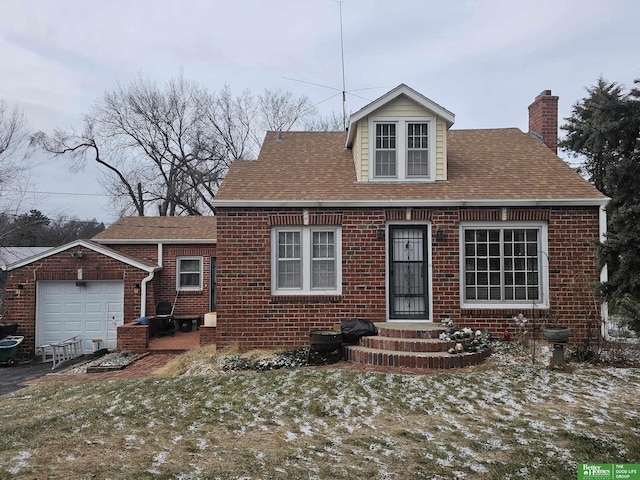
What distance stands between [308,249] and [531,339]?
5.14 metres

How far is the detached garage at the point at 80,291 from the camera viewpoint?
14.0m

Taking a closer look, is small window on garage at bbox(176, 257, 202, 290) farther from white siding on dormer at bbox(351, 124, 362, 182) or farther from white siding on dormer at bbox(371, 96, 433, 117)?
white siding on dormer at bbox(371, 96, 433, 117)

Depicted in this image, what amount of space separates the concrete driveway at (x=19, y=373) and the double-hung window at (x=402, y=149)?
362 inches

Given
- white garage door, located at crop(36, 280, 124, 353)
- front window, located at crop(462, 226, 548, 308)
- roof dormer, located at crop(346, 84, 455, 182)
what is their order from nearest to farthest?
front window, located at crop(462, 226, 548, 308) → roof dormer, located at crop(346, 84, 455, 182) → white garage door, located at crop(36, 280, 124, 353)

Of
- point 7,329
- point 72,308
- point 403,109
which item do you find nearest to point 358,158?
point 403,109

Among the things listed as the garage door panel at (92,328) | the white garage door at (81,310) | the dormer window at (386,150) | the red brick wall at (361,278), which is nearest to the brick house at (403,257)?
the red brick wall at (361,278)

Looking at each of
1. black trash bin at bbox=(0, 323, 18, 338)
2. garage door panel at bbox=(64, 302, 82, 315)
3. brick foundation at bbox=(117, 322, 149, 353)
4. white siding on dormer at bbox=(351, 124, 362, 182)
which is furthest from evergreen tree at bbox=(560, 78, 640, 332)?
black trash bin at bbox=(0, 323, 18, 338)

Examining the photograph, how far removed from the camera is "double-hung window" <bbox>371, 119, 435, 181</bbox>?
1091 cm

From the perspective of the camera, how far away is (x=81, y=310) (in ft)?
46.8

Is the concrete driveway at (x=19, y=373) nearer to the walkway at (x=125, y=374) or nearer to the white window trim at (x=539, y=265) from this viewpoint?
the walkway at (x=125, y=374)

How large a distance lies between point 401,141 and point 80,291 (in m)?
10.7

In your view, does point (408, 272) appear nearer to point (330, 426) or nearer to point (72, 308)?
point (330, 426)

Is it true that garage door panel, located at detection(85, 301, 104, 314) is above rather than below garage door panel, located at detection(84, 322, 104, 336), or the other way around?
above

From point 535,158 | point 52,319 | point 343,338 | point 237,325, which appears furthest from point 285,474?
point 52,319
